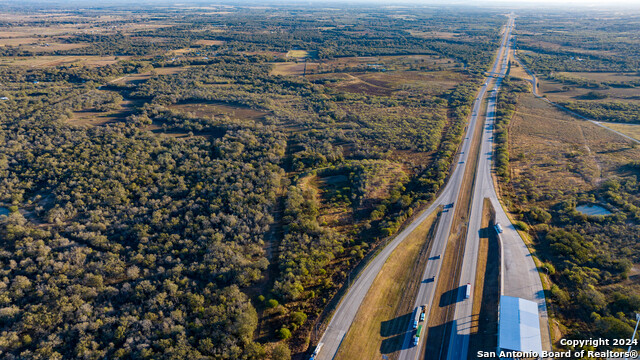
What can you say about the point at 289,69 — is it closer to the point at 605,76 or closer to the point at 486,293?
the point at 486,293

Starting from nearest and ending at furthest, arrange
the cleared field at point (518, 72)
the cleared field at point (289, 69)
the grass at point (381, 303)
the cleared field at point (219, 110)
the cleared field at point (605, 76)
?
the grass at point (381, 303)
the cleared field at point (219, 110)
the cleared field at point (605, 76)
the cleared field at point (518, 72)
the cleared field at point (289, 69)

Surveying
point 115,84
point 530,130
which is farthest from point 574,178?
point 115,84

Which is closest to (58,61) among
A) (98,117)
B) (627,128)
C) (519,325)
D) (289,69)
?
(98,117)

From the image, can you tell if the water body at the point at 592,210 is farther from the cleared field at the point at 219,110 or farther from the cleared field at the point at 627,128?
the cleared field at the point at 219,110

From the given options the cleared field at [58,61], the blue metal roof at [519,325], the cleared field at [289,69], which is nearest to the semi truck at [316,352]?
the blue metal roof at [519,325]

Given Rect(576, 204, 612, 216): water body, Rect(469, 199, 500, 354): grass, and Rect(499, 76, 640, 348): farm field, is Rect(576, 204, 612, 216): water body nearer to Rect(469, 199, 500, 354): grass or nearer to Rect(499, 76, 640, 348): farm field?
Rect(499, 76, 640, 348): farm field

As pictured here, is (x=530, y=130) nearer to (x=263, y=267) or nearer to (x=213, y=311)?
(x=263, y=267)

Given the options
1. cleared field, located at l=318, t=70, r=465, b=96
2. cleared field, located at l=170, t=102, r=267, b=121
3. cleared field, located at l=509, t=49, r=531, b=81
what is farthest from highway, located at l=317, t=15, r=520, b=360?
cleared field, located at l=509, t=49, r=531, b=81
